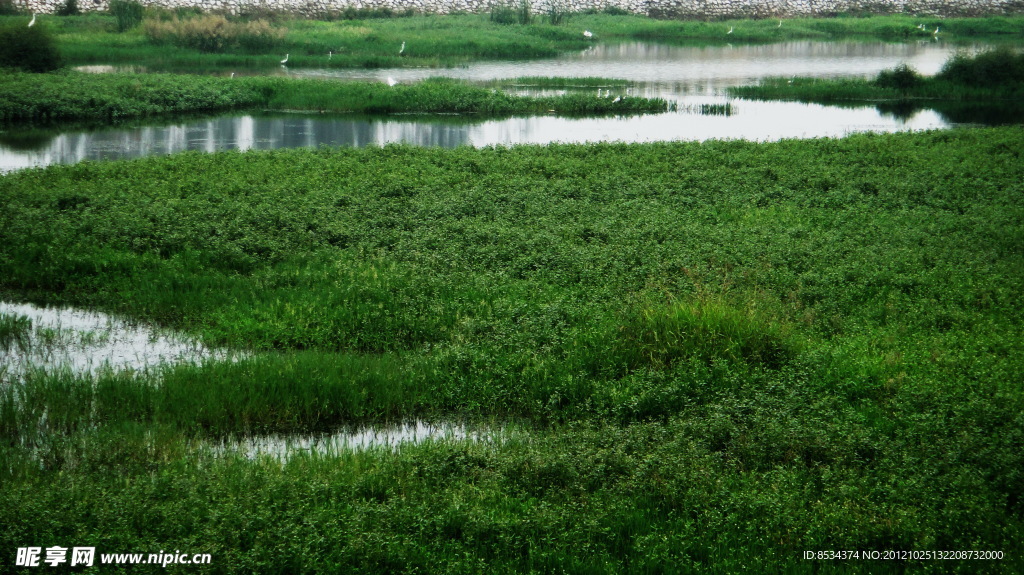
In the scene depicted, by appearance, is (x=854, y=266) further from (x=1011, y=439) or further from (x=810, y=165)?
(x=810, y=165)

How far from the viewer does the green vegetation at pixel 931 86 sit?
31.2 metres

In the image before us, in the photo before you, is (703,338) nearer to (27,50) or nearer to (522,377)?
(522,377)

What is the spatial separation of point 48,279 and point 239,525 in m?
6.64

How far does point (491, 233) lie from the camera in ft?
38.4

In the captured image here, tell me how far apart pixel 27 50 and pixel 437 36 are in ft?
68.3

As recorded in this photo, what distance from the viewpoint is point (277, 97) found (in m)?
28.1

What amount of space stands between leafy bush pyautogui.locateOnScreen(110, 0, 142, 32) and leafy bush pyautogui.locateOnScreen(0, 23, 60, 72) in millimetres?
12042

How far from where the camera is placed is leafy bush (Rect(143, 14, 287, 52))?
38.5 metres

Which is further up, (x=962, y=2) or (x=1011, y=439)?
(x=962, y=2)

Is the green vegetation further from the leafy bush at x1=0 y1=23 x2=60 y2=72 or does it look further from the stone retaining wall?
the stone retaining wall

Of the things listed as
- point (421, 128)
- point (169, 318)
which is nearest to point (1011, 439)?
point (169, 318)

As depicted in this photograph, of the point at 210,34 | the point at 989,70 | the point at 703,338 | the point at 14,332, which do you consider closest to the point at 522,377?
the point at 703,338

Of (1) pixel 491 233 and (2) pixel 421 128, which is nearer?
(1) pixel 491 233

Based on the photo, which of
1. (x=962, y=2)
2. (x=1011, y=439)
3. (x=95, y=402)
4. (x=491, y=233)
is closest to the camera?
(x=1011, y=439)
